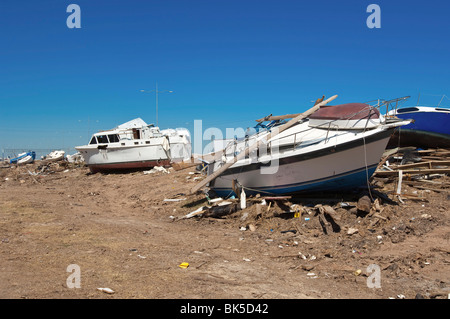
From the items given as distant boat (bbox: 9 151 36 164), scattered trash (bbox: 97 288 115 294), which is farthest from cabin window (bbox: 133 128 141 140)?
scattered trash (bbox: 97 288 115 294)

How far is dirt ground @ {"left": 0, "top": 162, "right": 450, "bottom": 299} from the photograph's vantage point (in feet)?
16.1

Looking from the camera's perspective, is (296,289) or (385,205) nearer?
(296,289)

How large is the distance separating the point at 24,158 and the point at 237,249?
33362mm

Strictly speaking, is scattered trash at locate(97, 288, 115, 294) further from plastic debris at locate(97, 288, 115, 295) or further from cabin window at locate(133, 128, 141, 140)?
cabin window at locate(133, 128, 141, 140)

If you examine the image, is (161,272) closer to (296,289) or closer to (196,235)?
(296,289)

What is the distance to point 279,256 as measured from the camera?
22.6 ft

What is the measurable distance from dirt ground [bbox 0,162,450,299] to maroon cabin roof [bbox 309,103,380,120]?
2.44 meters

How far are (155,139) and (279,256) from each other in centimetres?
1621

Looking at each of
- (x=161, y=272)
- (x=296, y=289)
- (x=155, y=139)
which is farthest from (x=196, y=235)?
(x=155, y=139)

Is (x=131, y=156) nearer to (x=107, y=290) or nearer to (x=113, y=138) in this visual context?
(x=113, y=138)

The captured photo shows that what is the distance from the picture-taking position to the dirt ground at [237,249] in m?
4.90

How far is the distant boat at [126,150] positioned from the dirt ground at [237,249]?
945 cm

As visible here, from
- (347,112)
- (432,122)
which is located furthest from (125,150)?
(432,122)

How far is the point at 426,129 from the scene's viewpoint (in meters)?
13.9
